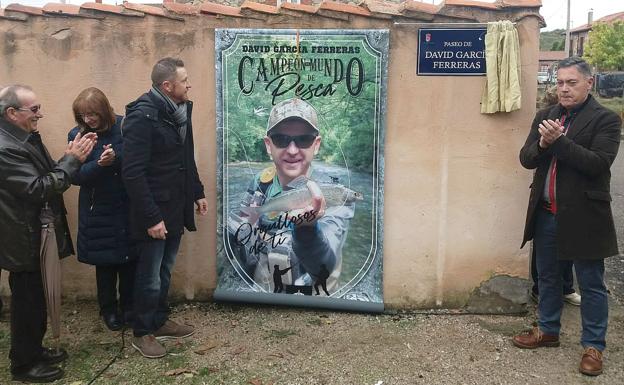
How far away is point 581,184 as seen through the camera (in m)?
3.39

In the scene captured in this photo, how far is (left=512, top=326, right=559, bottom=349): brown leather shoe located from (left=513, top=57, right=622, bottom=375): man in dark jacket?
0.87 ft

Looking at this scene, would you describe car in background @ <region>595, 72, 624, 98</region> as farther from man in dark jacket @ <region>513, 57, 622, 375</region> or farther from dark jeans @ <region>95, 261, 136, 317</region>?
dark jeans @ <region>95, 261, 136, 317</region>

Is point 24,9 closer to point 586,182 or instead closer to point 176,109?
point 176,109

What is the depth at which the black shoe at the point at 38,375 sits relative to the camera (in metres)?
3.40

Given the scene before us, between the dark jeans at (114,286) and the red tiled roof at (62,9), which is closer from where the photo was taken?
the dark jeans at (114,286)

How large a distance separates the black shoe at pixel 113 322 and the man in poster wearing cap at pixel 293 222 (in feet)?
3.38

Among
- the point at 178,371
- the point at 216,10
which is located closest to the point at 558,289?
the point at 178,371

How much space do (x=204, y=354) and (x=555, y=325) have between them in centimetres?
244

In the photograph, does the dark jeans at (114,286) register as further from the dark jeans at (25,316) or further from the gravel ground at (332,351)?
the dark jeans at (25,316)

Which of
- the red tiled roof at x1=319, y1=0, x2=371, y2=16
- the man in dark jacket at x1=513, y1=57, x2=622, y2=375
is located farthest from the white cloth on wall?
the red tiled roof at x1=319, y1=0, x2=371, y2=16

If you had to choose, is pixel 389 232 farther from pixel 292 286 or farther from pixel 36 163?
pixel 36 163

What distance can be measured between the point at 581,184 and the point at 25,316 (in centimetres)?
350

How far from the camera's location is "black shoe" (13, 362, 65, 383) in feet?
11.1

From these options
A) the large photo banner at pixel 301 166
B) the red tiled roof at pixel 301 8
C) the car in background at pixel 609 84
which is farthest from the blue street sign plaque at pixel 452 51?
the car in background at pixel 609 84
